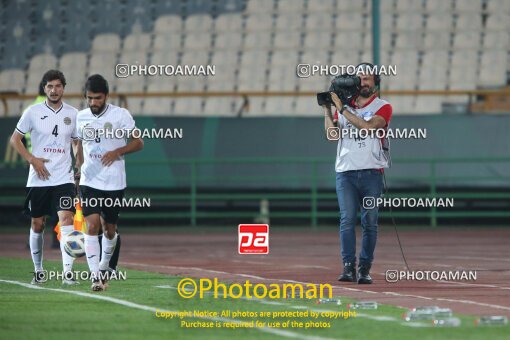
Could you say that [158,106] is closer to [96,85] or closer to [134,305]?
[96,85]

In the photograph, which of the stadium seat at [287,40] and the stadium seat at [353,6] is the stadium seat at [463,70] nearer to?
the stadium seat at [353,6]

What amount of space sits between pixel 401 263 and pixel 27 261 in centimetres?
512

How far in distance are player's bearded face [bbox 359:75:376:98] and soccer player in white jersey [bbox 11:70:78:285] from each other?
10.0 ft

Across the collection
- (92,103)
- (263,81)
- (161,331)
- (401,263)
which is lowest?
(161,331)

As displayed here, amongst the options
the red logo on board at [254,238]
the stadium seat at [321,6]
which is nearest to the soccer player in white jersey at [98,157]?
the red logo on board at [254,238]

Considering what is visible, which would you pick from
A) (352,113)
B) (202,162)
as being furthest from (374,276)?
(202,162)

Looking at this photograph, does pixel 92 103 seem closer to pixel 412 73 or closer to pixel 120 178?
pixel 120 178

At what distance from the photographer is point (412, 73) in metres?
28.4

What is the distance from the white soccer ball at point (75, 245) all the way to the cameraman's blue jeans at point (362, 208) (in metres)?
2.81

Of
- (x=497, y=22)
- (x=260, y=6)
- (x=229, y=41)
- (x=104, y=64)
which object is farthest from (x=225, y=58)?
(x=497, y=22)

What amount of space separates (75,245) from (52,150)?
105 centimetres

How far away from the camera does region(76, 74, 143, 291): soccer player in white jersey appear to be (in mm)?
12172

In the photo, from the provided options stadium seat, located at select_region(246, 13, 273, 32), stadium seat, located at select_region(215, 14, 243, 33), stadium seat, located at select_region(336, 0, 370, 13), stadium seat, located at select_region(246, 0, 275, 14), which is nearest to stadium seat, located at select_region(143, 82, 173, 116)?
stadium seat, located at select_region(215, 14, 243, 33)

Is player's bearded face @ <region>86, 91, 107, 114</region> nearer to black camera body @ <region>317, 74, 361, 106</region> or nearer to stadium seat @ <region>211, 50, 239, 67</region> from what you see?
black camera body @ <region>317, 74, 361, 106</region>
